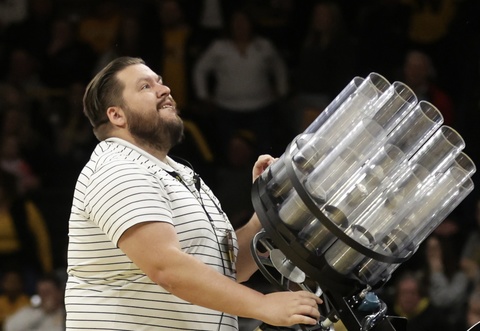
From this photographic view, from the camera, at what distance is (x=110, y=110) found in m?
3.13

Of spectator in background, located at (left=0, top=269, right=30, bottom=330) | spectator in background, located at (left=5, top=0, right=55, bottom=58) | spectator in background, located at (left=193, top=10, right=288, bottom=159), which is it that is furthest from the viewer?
spectator in background, located at (left=5, top=0, right=55, bottom=58)

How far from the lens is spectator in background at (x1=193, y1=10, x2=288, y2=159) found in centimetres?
661

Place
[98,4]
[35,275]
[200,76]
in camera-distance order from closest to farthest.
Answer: [35,275] → [200,76] → [98,4]

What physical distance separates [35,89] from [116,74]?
3895 millimetres

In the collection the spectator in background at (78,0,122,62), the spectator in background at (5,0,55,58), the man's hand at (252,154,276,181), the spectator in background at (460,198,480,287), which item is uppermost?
the man's hand at (252,154,276,181)

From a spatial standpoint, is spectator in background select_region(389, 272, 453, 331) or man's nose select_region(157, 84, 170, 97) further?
spectator in background select_region(389, 272, 453, 331)

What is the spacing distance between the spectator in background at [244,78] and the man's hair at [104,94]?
338cm

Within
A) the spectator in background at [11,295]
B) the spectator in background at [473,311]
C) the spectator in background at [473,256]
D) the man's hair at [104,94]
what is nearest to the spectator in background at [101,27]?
the spectator in background at [11,295]

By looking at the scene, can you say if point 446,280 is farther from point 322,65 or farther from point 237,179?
point 322,65

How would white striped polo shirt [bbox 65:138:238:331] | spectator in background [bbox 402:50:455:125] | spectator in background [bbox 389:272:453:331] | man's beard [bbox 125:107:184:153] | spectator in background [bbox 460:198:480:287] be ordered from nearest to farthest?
white striped polo shirt [bbox 65:138:238:331] → man's beard [bbox 125:107:184:153] → spectator in background [bbox 389:272:453:331] → spectator in background [bbox 460:198:480:287] → spectator in background [bbox 402:50:455:125]

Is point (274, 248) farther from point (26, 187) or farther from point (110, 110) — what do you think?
point (26, 187)

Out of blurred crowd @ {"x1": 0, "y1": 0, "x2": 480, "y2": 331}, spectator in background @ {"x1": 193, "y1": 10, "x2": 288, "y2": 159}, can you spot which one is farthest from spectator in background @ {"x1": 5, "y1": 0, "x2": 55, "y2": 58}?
spectator in background @ {"x1": 193, "y1": 10, "x2": 288, "y2": 159}

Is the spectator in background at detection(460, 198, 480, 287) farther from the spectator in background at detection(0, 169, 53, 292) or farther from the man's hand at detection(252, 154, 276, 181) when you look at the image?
the man's hand at detection(252, 154, 276, 181)

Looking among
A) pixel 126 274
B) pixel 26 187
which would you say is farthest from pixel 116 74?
pixel 26 187
